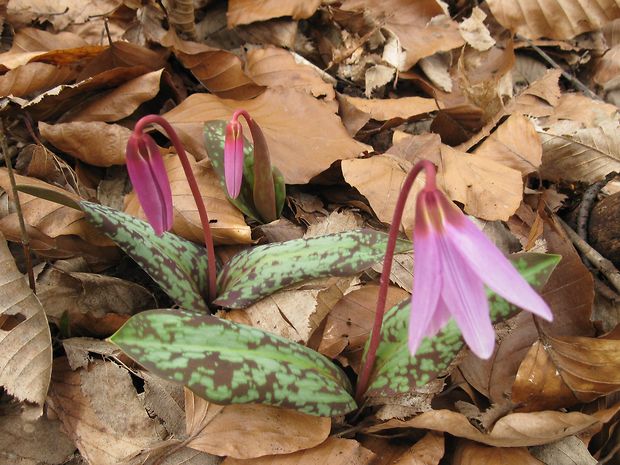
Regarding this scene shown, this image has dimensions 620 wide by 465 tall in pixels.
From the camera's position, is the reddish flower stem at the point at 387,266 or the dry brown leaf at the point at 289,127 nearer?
the reddish flower stem at the point at 387,266

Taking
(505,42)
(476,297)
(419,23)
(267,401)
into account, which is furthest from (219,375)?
(505,42)

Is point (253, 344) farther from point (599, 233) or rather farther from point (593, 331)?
point (599, 233)

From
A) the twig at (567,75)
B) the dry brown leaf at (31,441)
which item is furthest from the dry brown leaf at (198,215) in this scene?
the twig at (567,75)

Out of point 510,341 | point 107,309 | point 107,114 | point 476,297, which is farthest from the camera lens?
point 107,114

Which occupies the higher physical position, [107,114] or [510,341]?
[107,114]

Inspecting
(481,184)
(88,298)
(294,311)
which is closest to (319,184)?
(481,184)

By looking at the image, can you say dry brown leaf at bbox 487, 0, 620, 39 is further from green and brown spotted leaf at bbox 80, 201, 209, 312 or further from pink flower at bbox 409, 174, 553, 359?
pink flower at bbox 409, 174, 553, 359

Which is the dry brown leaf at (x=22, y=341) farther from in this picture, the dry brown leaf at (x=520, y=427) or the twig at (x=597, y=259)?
the twig at (x=597, y=259)
